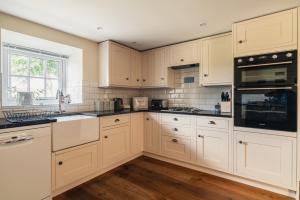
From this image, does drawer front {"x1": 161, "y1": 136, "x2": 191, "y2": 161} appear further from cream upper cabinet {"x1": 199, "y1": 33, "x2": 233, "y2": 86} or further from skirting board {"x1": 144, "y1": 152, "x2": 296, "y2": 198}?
cream upper cabinet {"x1": 199, "y1": 33, "x2": 233, "y2": 86}

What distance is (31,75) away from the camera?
96.3 inches

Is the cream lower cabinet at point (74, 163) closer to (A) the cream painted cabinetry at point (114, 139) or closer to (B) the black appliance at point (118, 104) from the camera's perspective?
(A) the cream painted cabinetry at point (114, 139)

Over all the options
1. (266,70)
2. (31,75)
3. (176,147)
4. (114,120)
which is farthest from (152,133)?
(31,75)

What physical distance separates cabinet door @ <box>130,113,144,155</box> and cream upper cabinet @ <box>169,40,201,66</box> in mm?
1179

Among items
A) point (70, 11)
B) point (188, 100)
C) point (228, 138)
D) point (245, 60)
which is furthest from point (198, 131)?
point (70, 11)

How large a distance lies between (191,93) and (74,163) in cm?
223

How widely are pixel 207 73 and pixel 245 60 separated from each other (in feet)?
2.16

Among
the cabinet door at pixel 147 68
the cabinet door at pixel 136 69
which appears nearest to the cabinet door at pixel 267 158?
the cabinet door at pixel 147 68

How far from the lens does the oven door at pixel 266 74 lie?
185cm

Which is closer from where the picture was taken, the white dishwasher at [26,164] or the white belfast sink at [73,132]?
the white dishwasher at [26,164]

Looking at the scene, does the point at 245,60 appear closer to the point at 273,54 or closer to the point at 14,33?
the point at 273,54

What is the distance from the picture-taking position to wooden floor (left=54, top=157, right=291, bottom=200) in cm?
190

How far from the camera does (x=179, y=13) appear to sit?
6.54ft

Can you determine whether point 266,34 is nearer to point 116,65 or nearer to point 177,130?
point 177,130
